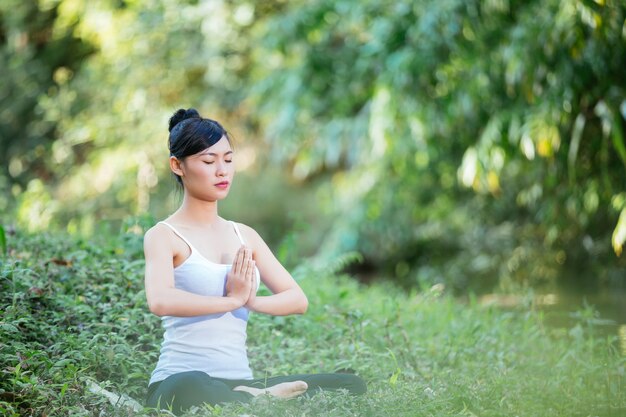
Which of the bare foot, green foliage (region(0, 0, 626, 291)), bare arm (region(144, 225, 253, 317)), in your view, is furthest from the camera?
green foliage (region(0, 0, 626, 291))

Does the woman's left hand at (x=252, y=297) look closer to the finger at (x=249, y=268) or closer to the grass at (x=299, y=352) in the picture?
the finger at (x=249, y=268)

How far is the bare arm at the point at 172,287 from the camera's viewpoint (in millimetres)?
3234

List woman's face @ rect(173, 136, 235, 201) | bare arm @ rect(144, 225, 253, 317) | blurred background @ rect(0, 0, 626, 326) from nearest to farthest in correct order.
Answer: bare arm @ rect(144, 225, 253, 317) → woman's face @ rect(173, 136, 235, 201) → blurred background @ rect(0, 0, 626, 326)

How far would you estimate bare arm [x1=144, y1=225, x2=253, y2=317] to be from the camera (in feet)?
10.6

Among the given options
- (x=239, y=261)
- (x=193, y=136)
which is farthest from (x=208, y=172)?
(x=239, y=261)

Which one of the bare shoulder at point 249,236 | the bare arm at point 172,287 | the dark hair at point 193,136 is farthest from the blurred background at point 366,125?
the bare arm at point 172,287

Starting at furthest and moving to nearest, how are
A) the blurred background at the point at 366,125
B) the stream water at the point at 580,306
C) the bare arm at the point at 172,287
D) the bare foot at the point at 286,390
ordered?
the blurred background at the point at 366,125 < the stream water at the point at 580,306 < the bare foot at the point at 286,390 < the bare arm at the point at 172,287

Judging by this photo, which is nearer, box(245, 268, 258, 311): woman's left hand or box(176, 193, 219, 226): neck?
box(245, 268, 258, 311): woman's left hand

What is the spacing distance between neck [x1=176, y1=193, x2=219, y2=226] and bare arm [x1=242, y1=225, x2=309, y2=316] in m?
0.19

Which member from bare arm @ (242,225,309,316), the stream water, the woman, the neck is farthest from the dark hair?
the stream water

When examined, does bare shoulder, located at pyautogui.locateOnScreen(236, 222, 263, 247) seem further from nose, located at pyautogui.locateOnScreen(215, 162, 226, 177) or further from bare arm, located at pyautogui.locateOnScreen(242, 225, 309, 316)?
nose, located at pyautogui.locateOnScreen(215, 162, 226, 177)

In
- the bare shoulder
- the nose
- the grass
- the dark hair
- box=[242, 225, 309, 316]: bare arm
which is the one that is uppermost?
the dark hair

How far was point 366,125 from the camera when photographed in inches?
405

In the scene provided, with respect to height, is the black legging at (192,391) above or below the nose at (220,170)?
below
